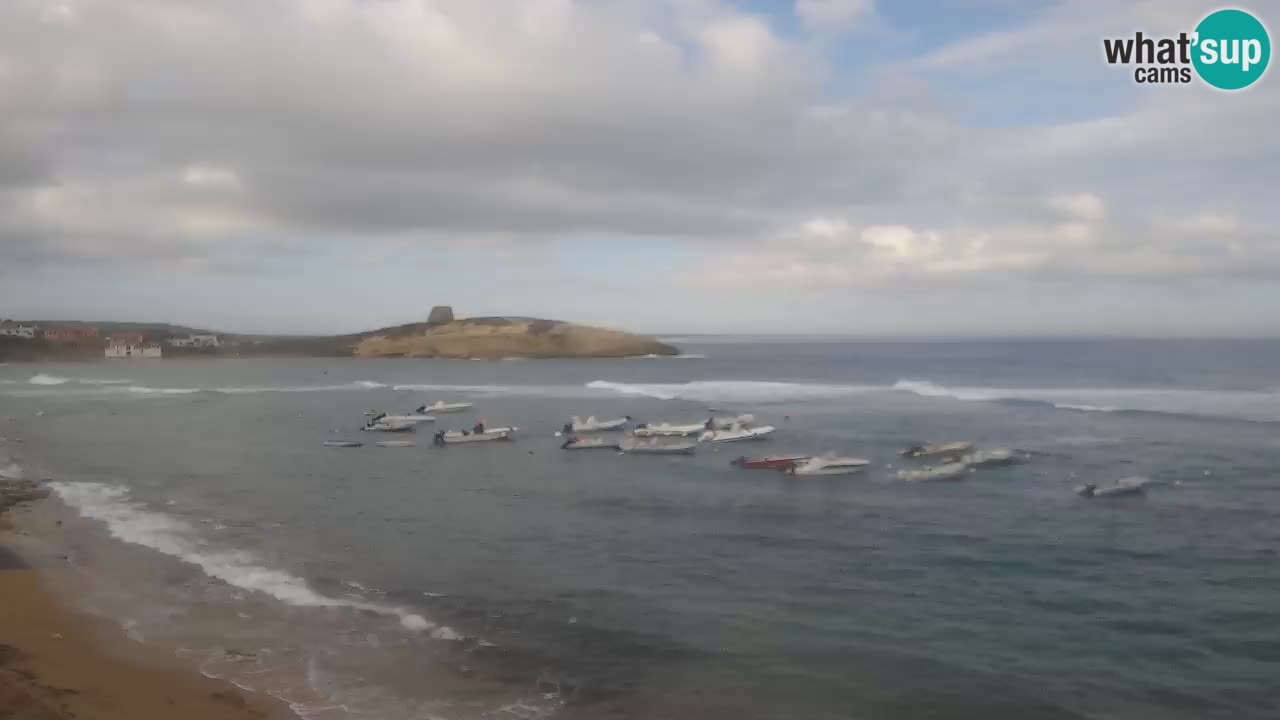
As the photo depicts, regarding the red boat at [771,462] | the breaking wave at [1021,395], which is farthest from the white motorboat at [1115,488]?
the breaking wave at [1021,395]

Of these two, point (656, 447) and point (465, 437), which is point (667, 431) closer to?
point (656, 447)

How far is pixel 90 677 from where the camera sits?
13203mm

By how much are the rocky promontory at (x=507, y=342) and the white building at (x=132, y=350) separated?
36.4 metres

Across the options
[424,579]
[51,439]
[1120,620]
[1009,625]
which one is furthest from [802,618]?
[51,439]

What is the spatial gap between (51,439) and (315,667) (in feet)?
133

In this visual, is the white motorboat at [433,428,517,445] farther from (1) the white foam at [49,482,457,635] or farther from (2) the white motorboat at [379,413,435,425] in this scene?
(1) the white foam at [49,482,457,635]

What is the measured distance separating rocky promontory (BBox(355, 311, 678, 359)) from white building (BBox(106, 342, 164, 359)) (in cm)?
3644

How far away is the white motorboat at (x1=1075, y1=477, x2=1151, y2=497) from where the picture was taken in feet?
93.1

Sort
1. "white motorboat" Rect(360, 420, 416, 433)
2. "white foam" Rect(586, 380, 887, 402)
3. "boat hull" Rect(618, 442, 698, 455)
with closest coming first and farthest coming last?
"boat hull" Rect(618, 442, 698, 455) → "white motorboat" Rect(360, 420, 416, 433) → "white foam" Rect(586, 380, 887, 402)

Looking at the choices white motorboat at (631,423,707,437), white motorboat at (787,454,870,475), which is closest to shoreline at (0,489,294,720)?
white motorboat at (787,454,870,475)

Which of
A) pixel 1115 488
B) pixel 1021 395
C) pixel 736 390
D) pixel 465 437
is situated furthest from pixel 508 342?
pixel 1115 488

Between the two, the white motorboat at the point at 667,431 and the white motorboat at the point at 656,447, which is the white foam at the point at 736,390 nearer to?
the white motorboat at the point at 667,431

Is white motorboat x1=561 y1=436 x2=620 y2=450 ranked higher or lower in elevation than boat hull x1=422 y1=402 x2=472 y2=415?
lower

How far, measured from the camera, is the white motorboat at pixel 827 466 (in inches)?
1329
